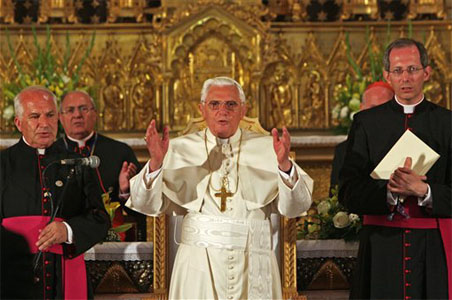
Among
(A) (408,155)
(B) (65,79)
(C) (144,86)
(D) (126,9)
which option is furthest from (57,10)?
(A) (408,155)

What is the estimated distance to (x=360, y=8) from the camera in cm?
953

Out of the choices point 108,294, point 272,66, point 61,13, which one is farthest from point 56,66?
point 108,294

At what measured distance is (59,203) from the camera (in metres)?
4.71

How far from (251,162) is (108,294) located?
135 cm

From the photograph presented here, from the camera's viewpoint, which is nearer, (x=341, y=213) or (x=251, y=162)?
(x=251, y=162)

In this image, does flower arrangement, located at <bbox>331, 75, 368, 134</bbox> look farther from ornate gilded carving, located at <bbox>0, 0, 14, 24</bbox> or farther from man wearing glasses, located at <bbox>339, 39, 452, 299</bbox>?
man wearing glasses, located at <bbox>339, 39, 452, 299</bbox>

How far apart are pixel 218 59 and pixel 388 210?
16.1 ft

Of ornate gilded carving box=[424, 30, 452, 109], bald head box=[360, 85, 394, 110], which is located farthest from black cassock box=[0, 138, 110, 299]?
ornate gilded carving box=[424, 30, 452, 109]

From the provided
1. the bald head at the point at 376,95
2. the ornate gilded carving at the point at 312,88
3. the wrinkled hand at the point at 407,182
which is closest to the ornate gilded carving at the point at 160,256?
the wrinkled hand at the point at 407,182

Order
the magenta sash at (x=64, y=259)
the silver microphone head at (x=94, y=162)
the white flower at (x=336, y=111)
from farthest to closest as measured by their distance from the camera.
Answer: the white flower at (x=336, y=111) → the magenta sash at (x=64, y=259) → the silver microphone head at (x=94, y=162)

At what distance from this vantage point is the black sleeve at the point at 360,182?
4.59 metres

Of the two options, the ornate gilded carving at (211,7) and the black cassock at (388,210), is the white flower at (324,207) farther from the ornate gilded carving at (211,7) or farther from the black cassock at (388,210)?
the ornate gilded carving at (211,7)

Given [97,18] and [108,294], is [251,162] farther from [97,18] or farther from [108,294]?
[97,18]

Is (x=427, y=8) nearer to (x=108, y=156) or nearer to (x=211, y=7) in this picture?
(x=211, y=7)
